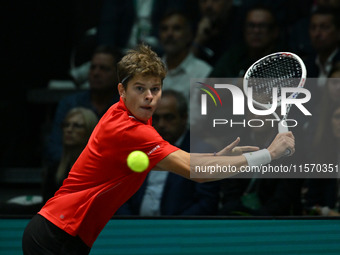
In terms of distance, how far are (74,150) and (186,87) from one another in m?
0.92

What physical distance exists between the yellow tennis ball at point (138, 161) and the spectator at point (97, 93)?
1.78 metres

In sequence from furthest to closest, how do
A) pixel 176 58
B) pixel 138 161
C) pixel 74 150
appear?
pixel 176 58 → pixel 74 150 → pixel 138 161

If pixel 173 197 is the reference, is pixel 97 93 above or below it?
above

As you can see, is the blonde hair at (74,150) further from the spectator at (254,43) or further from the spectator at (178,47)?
the spectator at (254,43)

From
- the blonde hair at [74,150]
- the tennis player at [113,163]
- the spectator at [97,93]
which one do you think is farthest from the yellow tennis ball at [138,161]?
the spectator at [97,93]

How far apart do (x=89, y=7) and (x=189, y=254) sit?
2066 mm

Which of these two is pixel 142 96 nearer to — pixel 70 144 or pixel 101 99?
pixel 70 144

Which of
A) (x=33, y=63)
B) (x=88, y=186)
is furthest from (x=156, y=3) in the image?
(x=88, y=186)

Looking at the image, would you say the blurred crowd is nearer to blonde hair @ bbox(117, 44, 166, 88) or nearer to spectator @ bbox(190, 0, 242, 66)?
spectator @ bbox(190, 0, 242, 66)

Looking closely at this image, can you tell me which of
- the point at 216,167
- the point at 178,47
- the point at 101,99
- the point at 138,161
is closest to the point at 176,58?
the point at 178,47

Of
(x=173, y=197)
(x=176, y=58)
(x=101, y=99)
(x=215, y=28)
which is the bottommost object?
(x=173, y=197)

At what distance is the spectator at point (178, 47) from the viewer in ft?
14.5

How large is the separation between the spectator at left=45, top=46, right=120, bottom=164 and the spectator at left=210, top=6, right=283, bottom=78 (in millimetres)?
730

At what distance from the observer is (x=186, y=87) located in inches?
170
